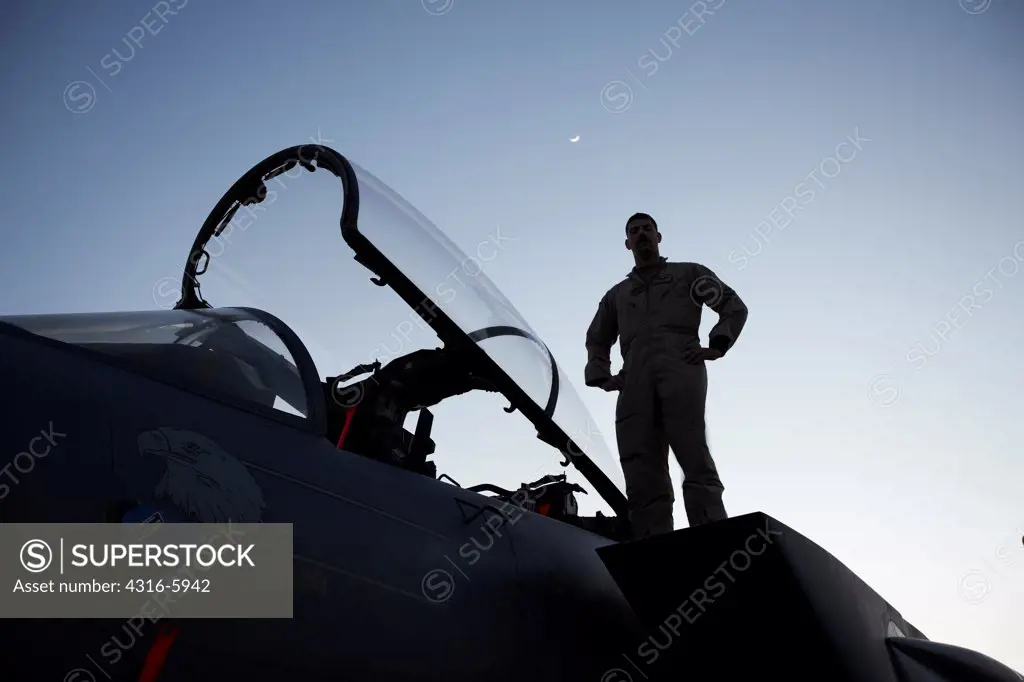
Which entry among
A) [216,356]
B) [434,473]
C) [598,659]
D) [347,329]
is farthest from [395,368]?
[598,659]

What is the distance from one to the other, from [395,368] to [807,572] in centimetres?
189

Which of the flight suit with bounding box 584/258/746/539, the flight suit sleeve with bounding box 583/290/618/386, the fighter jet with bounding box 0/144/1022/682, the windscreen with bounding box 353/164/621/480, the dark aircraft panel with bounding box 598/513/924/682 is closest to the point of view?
the fighter jet with bounding box 0/144/1022/682

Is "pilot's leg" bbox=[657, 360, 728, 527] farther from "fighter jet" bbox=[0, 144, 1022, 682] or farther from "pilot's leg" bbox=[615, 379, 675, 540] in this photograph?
"fighter jet" bbox=[0, 144, 1022, 682]

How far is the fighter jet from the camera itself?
2.20 m

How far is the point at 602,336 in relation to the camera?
17.4 ft

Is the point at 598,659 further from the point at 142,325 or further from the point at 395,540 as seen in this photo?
the point at 142,325

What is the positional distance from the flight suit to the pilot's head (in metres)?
0.12

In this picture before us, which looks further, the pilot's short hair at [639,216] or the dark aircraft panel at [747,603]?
the pilot's short hair at [639,216]

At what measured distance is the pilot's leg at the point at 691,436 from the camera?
4410 mm

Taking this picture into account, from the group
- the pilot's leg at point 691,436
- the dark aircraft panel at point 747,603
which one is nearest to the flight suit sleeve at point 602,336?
the pilot's leg at point 691,436

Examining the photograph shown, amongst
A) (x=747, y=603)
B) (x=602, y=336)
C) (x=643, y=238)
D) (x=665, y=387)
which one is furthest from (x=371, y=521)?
(x=643, y=238)

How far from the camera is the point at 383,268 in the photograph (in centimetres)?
376

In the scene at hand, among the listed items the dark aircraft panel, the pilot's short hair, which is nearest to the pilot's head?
the pilot's short hair

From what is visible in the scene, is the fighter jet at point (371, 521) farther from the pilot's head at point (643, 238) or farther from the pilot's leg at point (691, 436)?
the pilot's head at point (643, 238)
